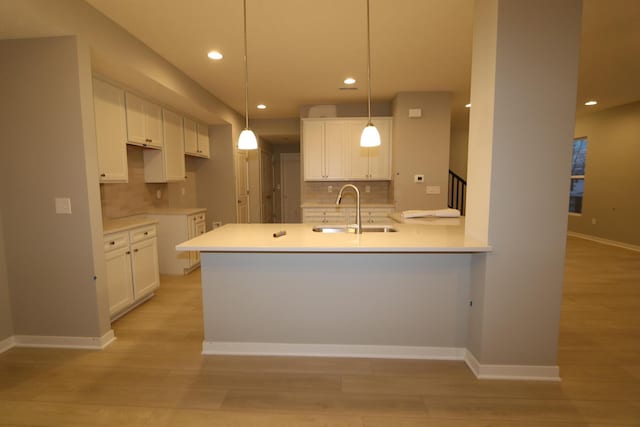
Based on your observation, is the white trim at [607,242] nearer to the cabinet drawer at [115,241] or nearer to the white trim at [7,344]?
the cabinet drawer at [115,241]

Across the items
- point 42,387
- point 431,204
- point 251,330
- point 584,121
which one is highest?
point 584,121

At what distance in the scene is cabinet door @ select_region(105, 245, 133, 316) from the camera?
113 inches

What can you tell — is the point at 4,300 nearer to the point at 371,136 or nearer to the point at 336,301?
the point at 336,301

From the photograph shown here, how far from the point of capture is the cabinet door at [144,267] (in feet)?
10.7

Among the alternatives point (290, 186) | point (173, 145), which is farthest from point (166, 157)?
point (290, 186)

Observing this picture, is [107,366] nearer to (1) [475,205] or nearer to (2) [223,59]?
(1) [475,205]

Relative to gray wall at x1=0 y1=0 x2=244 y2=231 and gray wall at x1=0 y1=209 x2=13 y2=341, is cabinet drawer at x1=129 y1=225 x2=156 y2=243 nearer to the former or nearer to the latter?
gray wall at x1=0 y1=209 x2=13 y2=341

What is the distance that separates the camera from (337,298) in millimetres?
2391

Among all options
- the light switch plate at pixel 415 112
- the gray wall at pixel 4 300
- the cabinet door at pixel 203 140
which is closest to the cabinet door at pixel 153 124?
the cabinet door at pixel 203 140

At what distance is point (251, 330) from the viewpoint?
7.99 feet

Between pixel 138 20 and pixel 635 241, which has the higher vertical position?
pixel 138 20

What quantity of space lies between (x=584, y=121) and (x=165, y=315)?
864 centimetres

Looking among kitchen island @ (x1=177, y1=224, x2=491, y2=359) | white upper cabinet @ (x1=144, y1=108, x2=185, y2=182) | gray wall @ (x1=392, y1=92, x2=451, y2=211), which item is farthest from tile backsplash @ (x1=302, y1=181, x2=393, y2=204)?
kitchen island @ (x1=177, y1=224, x2=491, y2=359)

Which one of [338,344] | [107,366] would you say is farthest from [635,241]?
[107,366]
